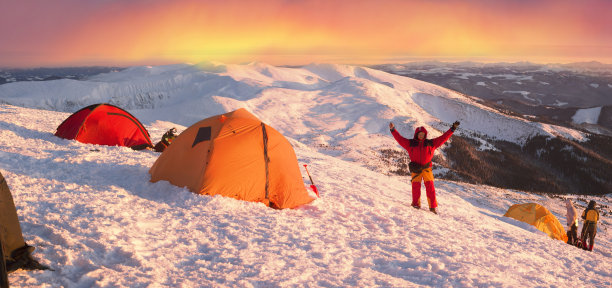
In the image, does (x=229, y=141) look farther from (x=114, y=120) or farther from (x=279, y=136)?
(x=114, y=120)

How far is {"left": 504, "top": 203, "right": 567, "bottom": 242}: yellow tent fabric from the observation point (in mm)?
14617

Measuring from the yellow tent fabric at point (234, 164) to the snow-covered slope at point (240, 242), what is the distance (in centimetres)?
37

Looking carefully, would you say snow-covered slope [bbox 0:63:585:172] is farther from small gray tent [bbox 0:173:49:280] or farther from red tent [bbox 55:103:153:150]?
small gray tent [bbox 0:173:49:280]

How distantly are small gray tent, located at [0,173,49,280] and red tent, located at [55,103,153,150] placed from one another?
1012cm

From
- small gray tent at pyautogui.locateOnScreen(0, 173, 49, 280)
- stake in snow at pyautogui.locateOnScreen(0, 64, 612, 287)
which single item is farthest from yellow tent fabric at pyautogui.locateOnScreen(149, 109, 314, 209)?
small gray tent at pyautogui.locateOnScreen(0, 173, 49, 280)

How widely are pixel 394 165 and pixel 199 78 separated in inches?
4626

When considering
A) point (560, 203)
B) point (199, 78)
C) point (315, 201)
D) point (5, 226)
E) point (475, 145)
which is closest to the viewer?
point (5, 226)

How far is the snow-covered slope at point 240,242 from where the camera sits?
4586 millimetres

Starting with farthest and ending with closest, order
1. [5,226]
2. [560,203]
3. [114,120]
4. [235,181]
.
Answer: [560,203] < [114,120] < [235,181] < [5,226]

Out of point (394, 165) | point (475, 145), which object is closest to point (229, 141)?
point (394, 165)

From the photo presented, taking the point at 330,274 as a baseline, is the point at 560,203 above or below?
below

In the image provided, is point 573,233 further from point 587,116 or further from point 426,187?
point 587,116

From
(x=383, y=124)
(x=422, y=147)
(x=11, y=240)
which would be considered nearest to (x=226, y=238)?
(x=11, y=240)

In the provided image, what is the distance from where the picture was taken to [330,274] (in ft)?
16.1
